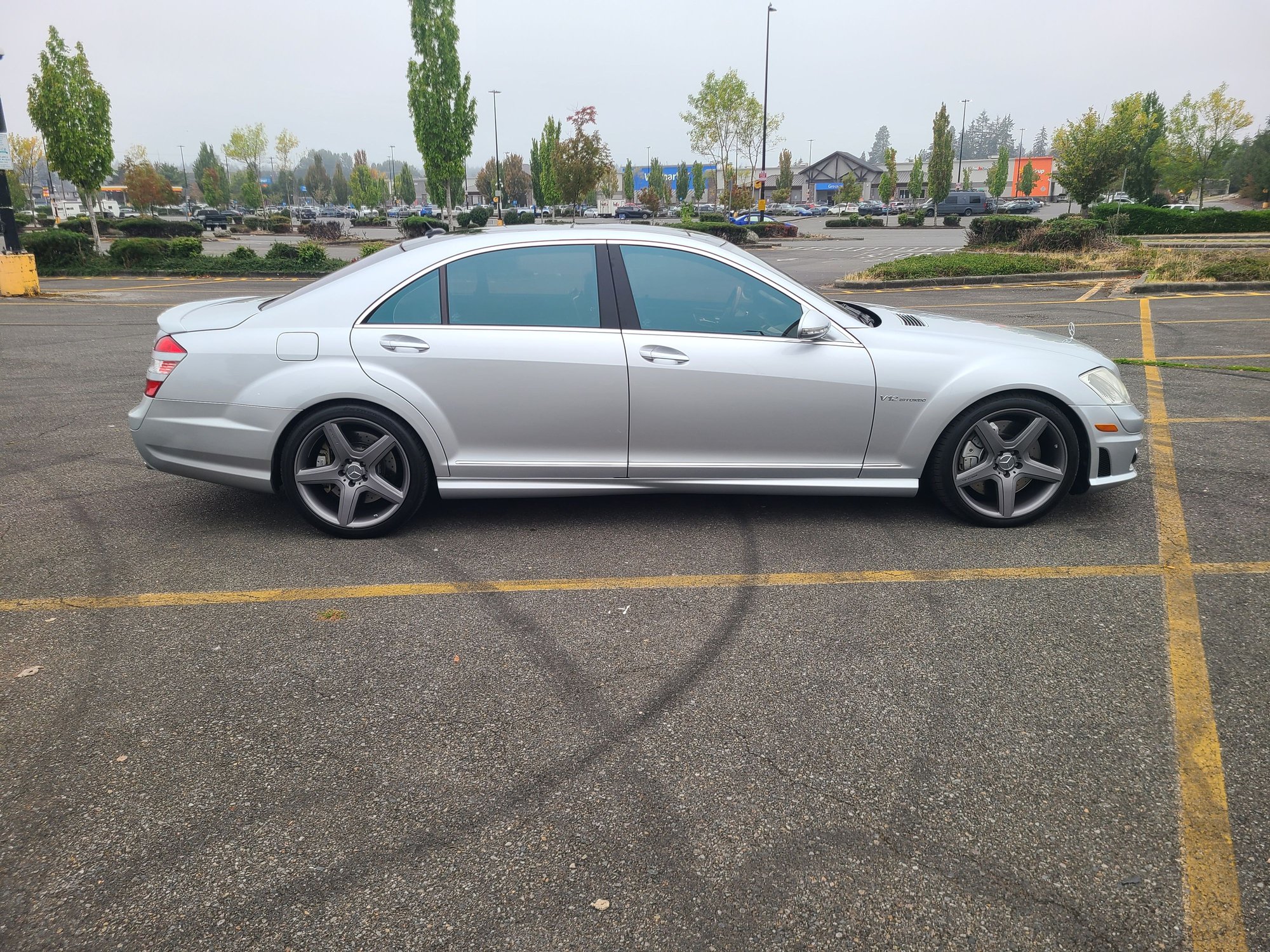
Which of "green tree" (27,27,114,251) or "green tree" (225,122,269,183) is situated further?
"green tree" (225,122,269,183)

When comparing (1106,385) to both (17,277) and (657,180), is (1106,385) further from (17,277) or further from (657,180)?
(657,180)

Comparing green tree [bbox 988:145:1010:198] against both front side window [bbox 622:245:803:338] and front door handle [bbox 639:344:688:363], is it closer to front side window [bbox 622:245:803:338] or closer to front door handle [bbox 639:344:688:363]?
front side window [bbox 622:245:803:338]

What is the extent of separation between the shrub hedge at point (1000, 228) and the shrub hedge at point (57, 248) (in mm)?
22254

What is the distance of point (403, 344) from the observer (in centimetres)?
459

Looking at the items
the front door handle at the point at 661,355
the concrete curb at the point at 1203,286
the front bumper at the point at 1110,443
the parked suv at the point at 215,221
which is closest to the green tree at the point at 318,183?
the parked suv at the point at 215,221

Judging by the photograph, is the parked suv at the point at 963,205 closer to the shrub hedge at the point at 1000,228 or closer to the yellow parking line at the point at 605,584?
the shrub hedge at the point at 1000,228

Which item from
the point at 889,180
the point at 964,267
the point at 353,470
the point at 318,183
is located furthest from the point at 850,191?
the point at 353,470

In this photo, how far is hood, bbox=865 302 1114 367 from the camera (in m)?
4.89

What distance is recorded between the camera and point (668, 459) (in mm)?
4715

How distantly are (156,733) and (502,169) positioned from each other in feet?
317

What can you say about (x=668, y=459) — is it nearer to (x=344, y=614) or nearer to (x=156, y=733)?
(x=344, y=614)

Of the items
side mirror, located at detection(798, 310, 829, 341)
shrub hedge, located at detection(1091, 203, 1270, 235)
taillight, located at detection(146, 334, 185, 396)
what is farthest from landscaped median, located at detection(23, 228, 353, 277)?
shrub hedge, located at detection(1091, 203, 1270, 235)

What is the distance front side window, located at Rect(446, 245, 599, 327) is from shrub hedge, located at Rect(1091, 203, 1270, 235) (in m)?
35.8

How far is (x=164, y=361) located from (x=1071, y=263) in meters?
18.4
